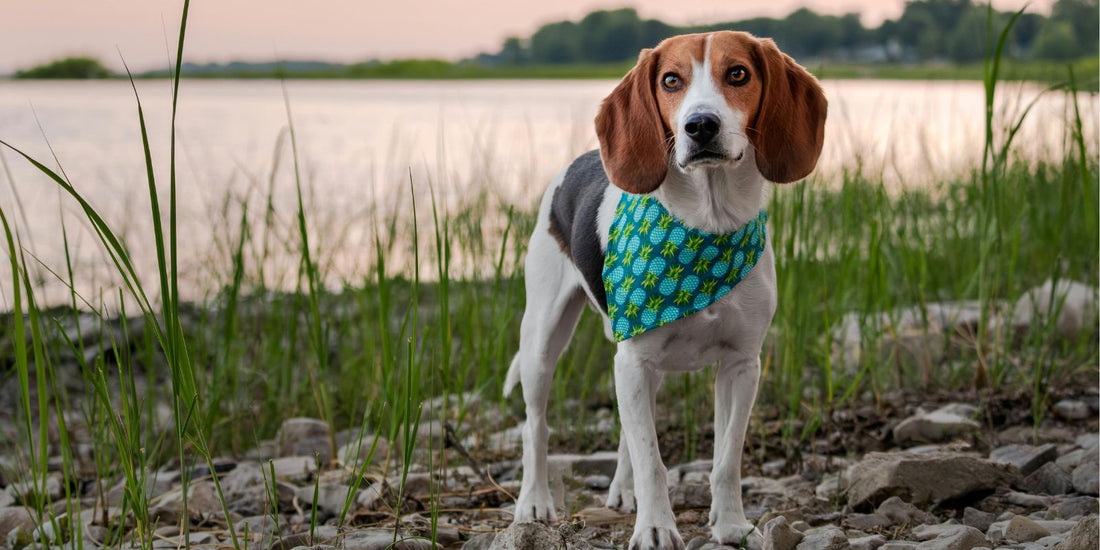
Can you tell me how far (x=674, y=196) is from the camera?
3234 mm

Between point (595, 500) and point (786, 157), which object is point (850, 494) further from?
point (786, 157)

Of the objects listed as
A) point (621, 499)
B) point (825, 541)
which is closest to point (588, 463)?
point (621, 499)

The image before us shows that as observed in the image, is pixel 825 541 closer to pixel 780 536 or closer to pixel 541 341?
pixel 780 536

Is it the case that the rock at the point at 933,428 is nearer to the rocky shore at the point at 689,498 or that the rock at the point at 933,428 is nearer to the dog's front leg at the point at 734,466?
the rocky shore at the point at 689,498

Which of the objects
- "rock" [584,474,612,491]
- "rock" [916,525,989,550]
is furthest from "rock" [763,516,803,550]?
"rock" [584,474,612,491]

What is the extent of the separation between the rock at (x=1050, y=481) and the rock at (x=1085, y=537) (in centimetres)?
104

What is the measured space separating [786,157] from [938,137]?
6483mm

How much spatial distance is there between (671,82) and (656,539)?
131 centimetres

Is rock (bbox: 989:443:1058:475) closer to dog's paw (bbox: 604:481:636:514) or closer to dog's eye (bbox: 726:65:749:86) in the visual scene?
dog's paw (bbox: 604:481:636:514)

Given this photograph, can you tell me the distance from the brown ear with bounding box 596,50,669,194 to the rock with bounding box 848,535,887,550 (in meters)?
1.18

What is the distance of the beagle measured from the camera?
3.02 m

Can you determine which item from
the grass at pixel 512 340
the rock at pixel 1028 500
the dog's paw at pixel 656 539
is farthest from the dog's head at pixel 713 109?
the rock at pixel 1028 500

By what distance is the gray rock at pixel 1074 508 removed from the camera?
341 centimetres

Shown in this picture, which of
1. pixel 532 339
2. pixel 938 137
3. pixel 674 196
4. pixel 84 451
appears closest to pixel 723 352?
pixel 674 196
